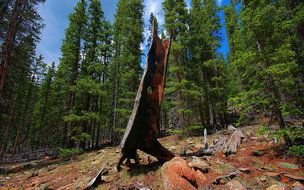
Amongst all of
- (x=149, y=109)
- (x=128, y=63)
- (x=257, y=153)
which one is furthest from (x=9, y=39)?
(x=257, y=153)

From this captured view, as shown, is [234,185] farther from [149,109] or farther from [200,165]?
[149,109]

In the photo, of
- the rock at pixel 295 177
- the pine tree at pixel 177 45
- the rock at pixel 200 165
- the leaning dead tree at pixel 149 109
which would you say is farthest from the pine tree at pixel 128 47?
the rock at pixel 295 177

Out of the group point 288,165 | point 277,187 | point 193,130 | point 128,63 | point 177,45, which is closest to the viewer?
point 277,187

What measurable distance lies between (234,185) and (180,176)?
178 centimetres

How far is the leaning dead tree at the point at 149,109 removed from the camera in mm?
9023

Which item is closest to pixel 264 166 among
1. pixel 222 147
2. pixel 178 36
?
pixel 222 147

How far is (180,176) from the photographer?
8164mm

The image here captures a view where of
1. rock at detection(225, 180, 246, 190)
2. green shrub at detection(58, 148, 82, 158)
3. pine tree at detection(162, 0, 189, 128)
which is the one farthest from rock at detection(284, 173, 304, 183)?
green shrub at detection(58, 148, 82, 158)

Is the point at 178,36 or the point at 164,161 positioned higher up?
the point at 178,36

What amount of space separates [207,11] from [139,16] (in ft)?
26.0

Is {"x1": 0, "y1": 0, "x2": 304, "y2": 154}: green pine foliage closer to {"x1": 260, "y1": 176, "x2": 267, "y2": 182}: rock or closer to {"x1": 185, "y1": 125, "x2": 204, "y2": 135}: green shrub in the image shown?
{"x1": 185, "y1": 125, "x2": 204, "y2": 135}: green shrub

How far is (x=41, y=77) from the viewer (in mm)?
40469

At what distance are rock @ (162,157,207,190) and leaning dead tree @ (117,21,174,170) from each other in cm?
121

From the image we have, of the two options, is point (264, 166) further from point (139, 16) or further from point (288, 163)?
point (139, 16)
